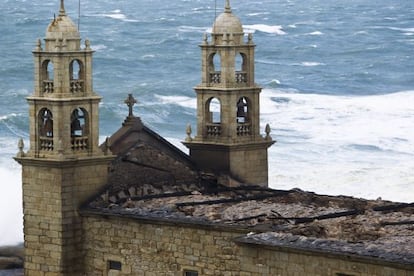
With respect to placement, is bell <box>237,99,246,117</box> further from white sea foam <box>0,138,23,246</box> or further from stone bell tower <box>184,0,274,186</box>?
white sea foam <box>0,138,23,246</box>

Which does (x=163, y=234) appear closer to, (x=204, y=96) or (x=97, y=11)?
(x=204, y=96)

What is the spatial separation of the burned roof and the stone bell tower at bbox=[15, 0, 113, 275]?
64 cm

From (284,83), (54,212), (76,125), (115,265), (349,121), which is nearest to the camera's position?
(115,265)

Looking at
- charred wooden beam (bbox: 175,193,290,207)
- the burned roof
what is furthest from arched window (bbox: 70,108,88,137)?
charred wooden beam (bbox: 175,193,290,207)

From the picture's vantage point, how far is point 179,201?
44625mm

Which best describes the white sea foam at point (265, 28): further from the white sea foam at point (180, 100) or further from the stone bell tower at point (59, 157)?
the stone bell tower at point (59, 157)

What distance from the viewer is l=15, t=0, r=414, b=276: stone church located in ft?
131

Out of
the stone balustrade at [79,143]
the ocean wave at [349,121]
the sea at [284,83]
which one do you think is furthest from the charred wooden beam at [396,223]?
the ocean wave at [349,121]

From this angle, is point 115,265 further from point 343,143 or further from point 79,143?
point 343,143

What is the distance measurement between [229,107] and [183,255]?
20.7 feet

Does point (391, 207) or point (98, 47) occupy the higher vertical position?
point (98, 47)

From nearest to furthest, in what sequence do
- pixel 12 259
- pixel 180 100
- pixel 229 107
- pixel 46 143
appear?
pixel 46 143, pixel 229 107, pixel 12 259, pixel 180 100

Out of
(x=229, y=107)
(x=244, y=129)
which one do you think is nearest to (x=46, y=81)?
(x=229, y=107)

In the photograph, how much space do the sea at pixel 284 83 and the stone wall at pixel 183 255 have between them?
23.4 ft
